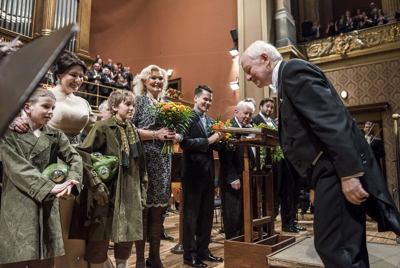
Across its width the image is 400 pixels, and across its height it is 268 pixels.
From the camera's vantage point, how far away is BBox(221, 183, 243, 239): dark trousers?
307 cm

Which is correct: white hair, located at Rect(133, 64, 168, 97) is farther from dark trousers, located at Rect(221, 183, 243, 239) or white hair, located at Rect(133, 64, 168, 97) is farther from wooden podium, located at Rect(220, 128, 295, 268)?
dark trousers, located at Rect(221, 183, 243, 239)

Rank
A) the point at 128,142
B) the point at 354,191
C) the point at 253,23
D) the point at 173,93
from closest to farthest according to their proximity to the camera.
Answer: the point at 354,191, the point at 128,142, the point at 253,23, the point at 173,93

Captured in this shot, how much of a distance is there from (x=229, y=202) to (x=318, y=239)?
1764 mm

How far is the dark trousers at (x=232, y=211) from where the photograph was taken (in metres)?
3.07

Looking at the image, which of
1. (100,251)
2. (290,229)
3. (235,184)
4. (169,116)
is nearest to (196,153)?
(235,184)

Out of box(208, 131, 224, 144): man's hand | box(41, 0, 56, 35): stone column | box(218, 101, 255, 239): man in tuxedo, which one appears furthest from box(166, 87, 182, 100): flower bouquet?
box(208, 131, 224, 144): man's hand

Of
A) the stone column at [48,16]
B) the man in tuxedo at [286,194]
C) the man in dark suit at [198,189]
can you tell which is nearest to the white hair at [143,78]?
the man in dark suit at [198,189]

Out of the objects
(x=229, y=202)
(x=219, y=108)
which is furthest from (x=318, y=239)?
(x=219, y=108)

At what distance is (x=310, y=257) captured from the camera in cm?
209

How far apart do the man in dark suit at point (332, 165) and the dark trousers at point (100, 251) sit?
118 cm

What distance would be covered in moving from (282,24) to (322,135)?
20.8 ft

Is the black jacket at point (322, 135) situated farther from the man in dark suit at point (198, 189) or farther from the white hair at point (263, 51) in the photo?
the man in dark suit at point (198, 189)

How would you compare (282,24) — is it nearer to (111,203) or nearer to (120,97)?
(120,97)

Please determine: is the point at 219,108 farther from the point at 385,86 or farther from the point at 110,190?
the point at 110,190
